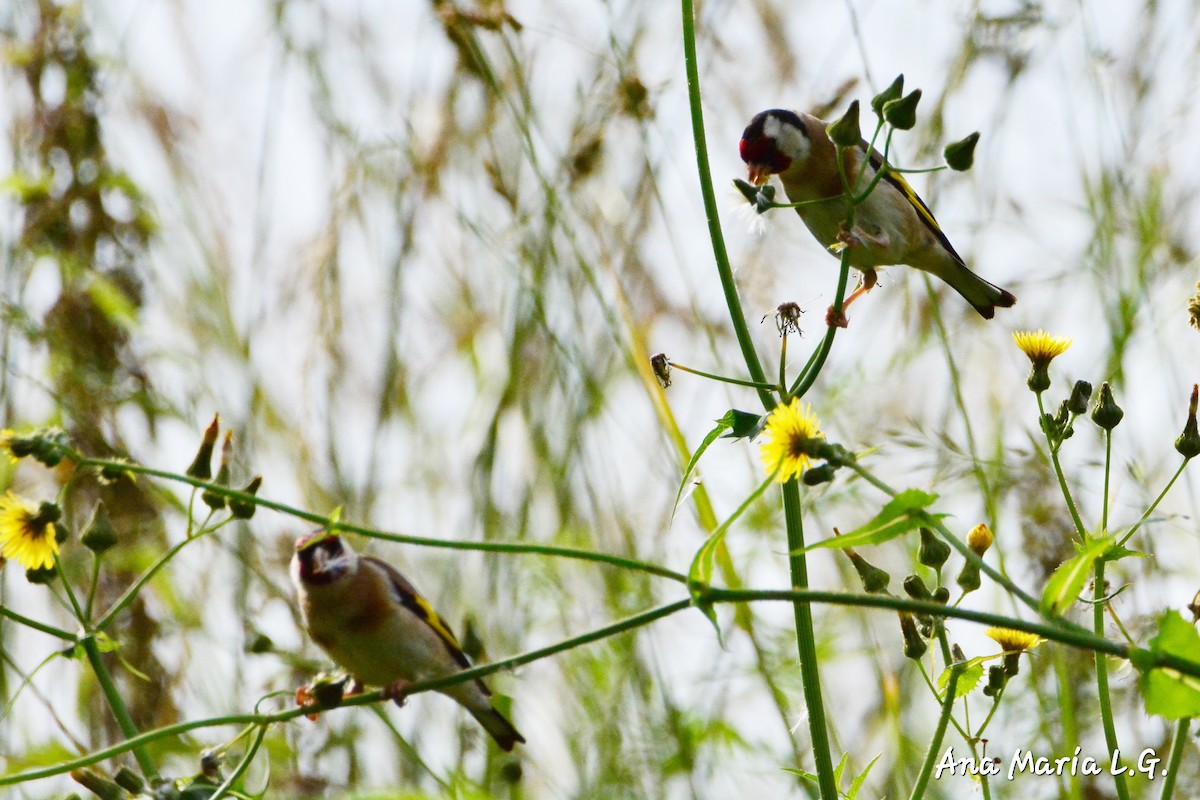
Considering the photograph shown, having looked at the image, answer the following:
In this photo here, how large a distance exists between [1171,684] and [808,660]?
47 cm

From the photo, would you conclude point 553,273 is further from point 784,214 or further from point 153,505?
point 153,505

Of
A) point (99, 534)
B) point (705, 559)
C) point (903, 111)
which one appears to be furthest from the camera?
point (99, 534)

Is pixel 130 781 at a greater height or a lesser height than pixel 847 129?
lesser

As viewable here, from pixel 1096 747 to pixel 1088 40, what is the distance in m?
2.07

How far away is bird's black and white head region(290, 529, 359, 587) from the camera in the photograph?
11.6 ft

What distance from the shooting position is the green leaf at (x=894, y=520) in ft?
4.77

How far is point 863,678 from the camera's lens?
512 cm

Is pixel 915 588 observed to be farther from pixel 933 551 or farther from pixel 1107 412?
pixel 1107 412

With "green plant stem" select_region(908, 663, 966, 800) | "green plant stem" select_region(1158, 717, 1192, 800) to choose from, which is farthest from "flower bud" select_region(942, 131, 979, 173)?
"green plant stem" select_region(1158, 717, 1192, 800)

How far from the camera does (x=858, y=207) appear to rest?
3373mm

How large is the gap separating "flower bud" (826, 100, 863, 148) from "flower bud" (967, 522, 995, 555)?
0.61 metres

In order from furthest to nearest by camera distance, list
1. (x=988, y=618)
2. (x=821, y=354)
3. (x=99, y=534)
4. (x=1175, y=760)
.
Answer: (x=99, y=534) → (x=821, y=354) → (x=1175, y=760) → (x=988, y=618)

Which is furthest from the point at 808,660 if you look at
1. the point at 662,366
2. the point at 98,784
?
the point at 98,784

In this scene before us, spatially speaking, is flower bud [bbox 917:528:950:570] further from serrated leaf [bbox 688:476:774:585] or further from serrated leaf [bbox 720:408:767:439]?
serrated leaf [bbox 688:476:774:585]
